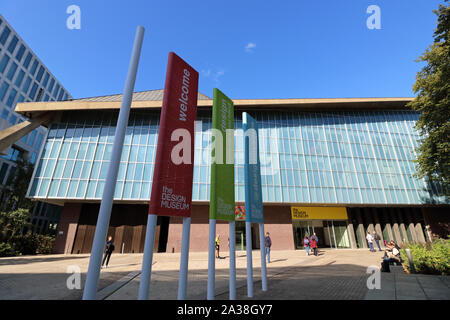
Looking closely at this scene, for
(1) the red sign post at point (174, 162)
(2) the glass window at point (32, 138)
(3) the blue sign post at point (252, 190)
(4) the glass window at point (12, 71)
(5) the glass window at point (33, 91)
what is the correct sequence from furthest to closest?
(5) the glass window at point (33, 91) < (2) the glass window at point (32, 138) < (4) the glass window at point (12, 71) < (3) the blue sign post at point (252, 190) < (1) the red sign post at point (174, 162)

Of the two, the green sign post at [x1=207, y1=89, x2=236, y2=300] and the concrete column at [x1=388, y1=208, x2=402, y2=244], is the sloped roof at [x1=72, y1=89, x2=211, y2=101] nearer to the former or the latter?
the green sign post at [x1=207, y1=89, x2=236, y2=300]

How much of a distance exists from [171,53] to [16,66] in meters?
46.8

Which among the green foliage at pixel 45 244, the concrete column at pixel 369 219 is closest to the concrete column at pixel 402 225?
the concrete column at pixel 369 219

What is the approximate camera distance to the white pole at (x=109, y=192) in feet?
11.0

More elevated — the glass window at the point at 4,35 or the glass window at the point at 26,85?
the glass window at the point at 4,35

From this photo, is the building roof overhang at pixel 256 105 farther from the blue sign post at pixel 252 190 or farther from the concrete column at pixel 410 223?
the blue sign post at pixel 252 190

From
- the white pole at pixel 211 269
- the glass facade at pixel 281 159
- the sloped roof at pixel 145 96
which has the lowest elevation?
the white pole at pixel 211 269

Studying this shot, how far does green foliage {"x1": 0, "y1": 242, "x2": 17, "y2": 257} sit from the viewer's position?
18.2 m

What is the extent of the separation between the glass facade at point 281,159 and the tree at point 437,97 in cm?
734

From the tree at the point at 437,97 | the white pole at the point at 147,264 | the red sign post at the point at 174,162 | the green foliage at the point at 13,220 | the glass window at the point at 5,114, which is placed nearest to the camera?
the white pole at the point at 147,264

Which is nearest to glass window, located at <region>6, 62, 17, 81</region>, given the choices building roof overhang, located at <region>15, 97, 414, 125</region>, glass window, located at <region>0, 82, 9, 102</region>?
glass window, located at <region>0, 82, 9, 102</region>

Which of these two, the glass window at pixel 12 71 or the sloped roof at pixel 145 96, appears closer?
the sloped roof at pixel 145 96

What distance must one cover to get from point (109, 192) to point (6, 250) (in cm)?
2335

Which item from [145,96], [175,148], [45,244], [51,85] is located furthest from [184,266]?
[51,85]
